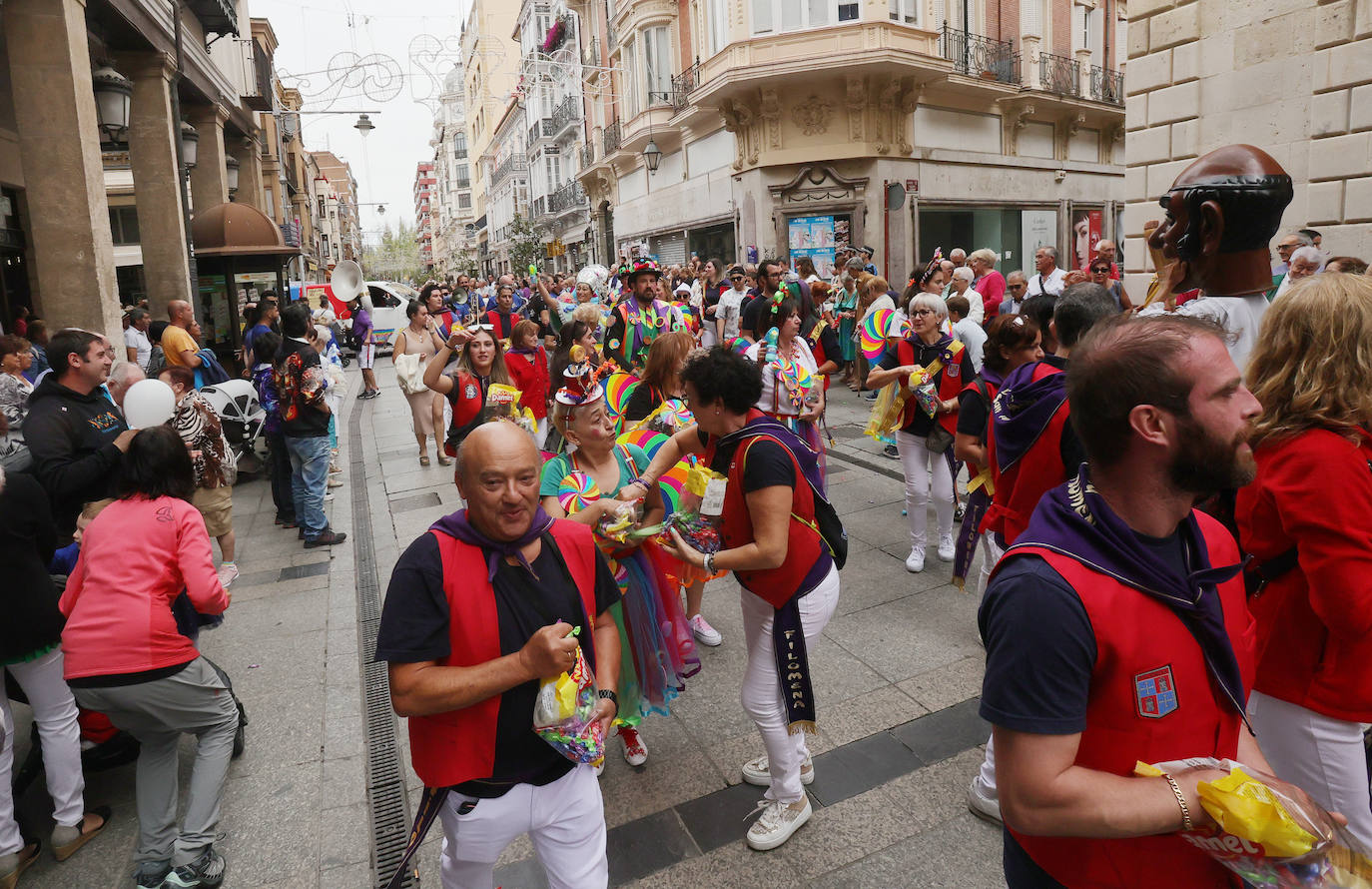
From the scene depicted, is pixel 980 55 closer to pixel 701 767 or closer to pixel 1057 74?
pixel 1057 74

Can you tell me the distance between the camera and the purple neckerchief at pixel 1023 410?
10.8 feet

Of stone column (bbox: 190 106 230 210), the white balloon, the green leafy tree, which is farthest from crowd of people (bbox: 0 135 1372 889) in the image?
the green leafy tree

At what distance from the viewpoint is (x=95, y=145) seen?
862cm

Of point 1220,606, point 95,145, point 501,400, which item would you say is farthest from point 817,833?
point 95,145

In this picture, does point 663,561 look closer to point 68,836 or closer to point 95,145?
point 68,836

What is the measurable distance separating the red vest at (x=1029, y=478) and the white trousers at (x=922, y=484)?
2346 mm

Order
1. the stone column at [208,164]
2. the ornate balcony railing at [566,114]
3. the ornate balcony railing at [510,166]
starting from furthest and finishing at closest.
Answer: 1. the ornate balcony railing at [510,166]
2. the ornate balcony railing at [566,114]
3. the stone column at [208,164]

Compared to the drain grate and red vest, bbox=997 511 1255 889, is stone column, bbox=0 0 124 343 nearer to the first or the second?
the drain grate

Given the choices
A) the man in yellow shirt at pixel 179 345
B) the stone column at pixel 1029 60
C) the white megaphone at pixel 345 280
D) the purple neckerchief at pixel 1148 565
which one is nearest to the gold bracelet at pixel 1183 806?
the purple neckerchief at pixel 1148 565

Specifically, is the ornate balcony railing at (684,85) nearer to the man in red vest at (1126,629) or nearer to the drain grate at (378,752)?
the drain grate at (378,752)

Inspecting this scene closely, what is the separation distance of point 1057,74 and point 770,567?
83.6 ft

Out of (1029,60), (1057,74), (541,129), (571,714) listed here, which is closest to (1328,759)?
(571,714)

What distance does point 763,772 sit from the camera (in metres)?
3.60

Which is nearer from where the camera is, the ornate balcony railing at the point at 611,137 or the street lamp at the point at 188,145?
the street lamp at the point at 188,145
